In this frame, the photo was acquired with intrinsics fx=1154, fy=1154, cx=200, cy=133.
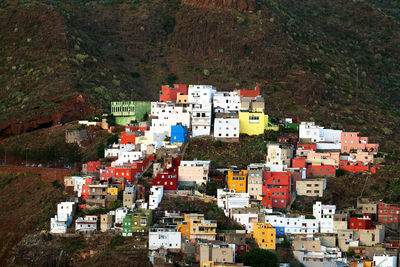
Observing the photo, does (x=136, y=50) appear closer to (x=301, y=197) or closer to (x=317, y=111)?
(x=317, y=111)

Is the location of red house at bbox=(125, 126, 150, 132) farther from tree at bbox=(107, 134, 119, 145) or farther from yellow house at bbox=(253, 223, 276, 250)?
yellow house at bbox=(253, 223, 276, 250)

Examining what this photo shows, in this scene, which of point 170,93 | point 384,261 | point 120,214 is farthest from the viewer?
point 170,93

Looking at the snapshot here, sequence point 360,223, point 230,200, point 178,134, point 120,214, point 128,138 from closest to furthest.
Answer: point 120,214, point 360,223, point 230,200, point 178,134, point 128,138

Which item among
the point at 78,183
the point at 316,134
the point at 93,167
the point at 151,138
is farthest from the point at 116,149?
the point at 316,134

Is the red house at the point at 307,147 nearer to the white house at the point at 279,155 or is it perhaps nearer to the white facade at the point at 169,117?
the white house at the point at 279,155

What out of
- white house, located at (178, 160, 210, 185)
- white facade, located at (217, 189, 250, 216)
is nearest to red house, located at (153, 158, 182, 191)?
white house, located at (178, 160, 210, 185)

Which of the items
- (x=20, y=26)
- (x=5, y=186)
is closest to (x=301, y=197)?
(x=5, y=186)

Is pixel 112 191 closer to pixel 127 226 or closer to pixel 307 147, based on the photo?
pixel 127 226
